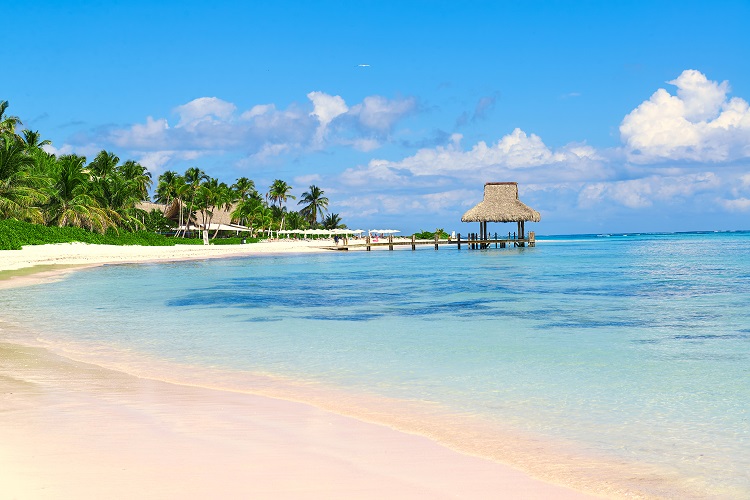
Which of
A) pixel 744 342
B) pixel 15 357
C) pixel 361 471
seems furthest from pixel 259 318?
pixel 361 471

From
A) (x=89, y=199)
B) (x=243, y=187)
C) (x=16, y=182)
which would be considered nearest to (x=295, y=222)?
(x=243, y=187)

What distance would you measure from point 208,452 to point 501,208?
5748cm

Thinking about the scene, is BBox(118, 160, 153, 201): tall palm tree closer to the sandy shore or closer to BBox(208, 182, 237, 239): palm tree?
BBox(208, 182, 237, 239): palm tree

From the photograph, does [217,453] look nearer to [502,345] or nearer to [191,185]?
[502,345]

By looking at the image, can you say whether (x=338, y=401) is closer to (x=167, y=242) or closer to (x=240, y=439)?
(x=240, y=439)

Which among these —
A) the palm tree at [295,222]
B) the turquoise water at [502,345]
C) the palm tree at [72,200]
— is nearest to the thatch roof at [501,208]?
the palm tree at [72,200]

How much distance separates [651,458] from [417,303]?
1331cm

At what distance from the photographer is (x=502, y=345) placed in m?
10.9

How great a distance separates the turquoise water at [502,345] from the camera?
575cm

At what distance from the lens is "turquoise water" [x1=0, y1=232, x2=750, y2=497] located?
575 cm

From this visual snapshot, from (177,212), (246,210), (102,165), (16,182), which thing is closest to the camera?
(16,182)

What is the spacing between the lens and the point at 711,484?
4.27 metres

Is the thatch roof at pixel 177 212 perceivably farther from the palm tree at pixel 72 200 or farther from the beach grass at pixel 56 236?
the palm tree at pixel 72 200

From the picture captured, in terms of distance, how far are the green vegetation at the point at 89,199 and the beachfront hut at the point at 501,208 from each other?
2738 centimetres
